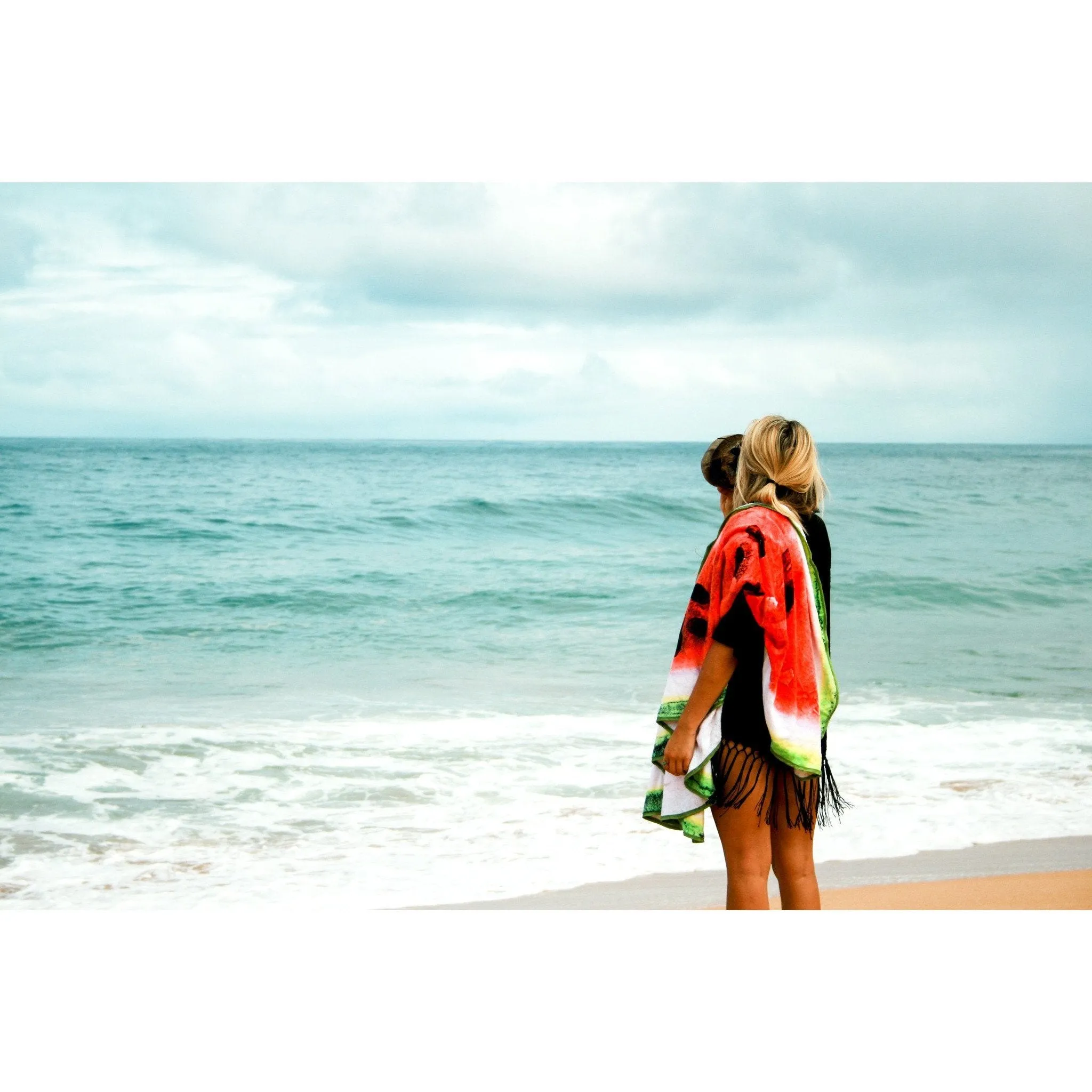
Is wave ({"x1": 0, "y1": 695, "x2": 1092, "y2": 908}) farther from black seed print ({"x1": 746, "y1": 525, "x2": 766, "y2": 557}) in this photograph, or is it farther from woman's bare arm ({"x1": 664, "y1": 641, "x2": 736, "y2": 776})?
black seed print ({"x1": 746, "y1": 525, "x2": 766, "y2": 557})

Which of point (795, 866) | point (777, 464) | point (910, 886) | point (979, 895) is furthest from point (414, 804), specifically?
point (777, 464)

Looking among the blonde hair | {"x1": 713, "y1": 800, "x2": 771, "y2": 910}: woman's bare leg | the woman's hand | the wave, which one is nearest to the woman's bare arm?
the woman's hand

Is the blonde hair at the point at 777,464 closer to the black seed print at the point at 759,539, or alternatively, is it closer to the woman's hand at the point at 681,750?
the black seed print at the point at 759,539

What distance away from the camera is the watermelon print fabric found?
58.5 inches

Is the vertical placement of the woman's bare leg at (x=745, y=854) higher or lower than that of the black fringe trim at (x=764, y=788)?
lower

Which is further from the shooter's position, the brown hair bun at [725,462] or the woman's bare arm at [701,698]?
the brown hair bun at [725,462]

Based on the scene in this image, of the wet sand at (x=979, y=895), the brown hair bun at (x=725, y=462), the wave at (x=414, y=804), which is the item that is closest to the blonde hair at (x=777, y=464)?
the brown hair bun at (x=725, y=462)

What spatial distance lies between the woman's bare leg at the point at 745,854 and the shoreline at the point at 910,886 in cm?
85

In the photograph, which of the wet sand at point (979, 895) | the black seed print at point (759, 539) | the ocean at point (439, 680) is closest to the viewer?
the black seed print at point (759, 539)

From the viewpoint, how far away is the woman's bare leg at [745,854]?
1.52 m

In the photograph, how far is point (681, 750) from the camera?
4.97 ft

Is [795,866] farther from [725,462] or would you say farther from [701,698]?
[725,462]

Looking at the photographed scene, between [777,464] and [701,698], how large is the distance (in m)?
0.38
